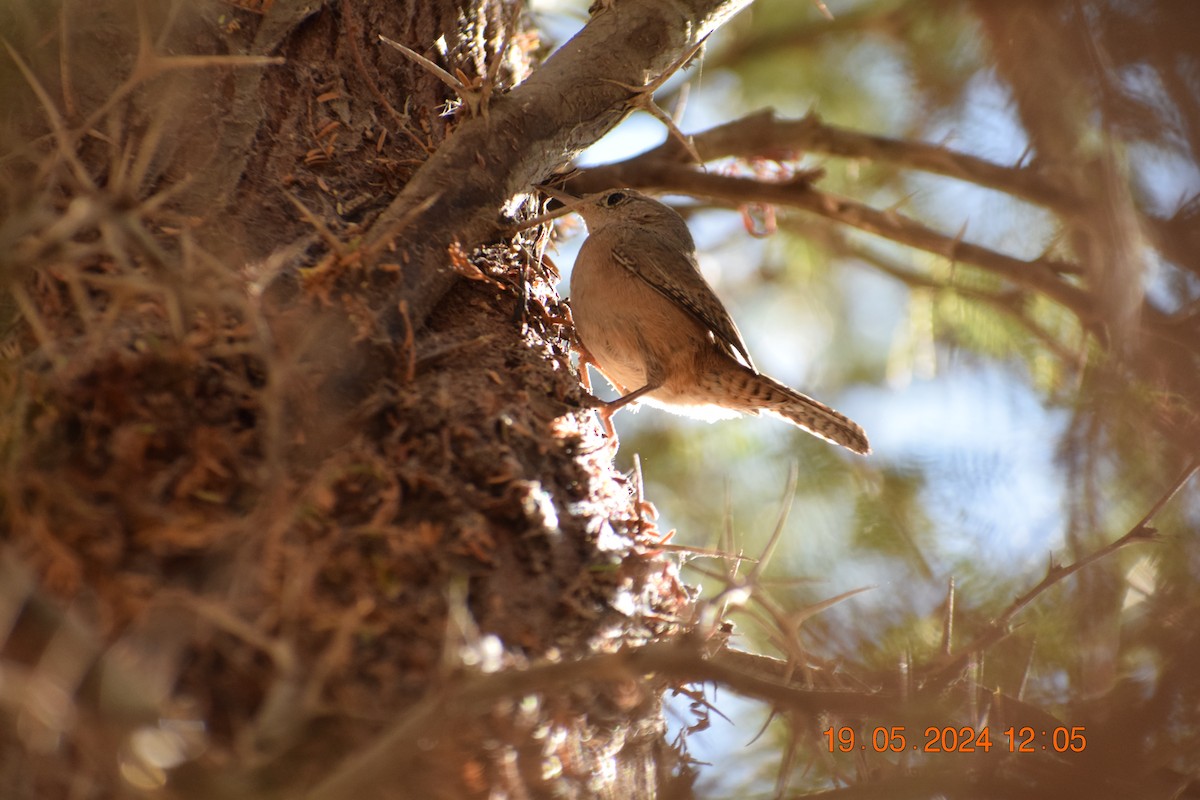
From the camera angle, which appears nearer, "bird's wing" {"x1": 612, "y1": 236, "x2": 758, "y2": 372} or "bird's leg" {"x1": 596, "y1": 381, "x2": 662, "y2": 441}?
"bird's leg" {"x1": 596, "y1": 381, "x2": 662, "y2": 441}

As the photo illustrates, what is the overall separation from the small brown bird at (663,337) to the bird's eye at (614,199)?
73 millimetres

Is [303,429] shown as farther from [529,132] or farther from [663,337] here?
[663,337]

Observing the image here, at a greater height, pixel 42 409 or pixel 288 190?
pixel 288 190

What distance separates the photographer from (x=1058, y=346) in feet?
13.5

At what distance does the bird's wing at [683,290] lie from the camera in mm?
4473

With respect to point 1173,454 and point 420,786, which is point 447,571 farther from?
point 1173,454

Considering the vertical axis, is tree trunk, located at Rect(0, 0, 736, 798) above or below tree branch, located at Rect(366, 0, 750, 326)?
below

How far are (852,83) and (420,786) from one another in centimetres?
490

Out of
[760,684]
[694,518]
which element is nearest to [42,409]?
[760,684]

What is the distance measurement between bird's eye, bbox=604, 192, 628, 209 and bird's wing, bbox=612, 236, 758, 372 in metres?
0.31
